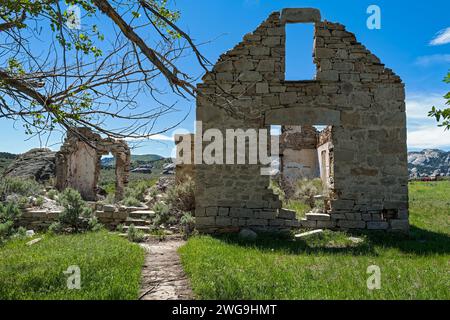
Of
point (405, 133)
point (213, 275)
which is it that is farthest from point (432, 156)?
point (213, 275)

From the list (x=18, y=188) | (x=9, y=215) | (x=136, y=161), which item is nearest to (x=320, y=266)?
(x=9, y=215)

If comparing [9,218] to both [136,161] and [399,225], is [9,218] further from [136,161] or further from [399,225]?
[136,161]

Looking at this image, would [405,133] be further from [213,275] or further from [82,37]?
[82,37]

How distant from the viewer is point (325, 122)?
8.73 meters

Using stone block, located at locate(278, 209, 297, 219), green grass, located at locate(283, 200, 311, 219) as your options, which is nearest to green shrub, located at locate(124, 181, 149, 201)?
green grass, located at locate(283, 200, 311, 219)

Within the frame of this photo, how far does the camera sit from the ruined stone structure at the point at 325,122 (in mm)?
8695

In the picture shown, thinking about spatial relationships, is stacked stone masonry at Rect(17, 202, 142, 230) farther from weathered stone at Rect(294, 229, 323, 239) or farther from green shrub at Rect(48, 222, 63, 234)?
weathered stone at Rect(294, 229, 323, 239)

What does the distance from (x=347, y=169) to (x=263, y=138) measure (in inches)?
86.1

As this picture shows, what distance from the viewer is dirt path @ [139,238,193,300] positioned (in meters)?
4.41

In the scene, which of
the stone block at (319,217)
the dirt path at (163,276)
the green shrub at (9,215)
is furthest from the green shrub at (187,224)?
the green shrub at (9,215)

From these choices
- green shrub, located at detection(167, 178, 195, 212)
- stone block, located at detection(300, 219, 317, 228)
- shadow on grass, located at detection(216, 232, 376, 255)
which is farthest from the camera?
green shrub, located at detection(167, 178, 195, 212)

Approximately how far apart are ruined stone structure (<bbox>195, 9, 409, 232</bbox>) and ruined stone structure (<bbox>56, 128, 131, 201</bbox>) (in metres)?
8.38

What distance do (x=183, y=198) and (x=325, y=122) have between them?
471cm

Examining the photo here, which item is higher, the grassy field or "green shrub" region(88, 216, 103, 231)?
"green shrub" region(88, 216, 103, 231)
